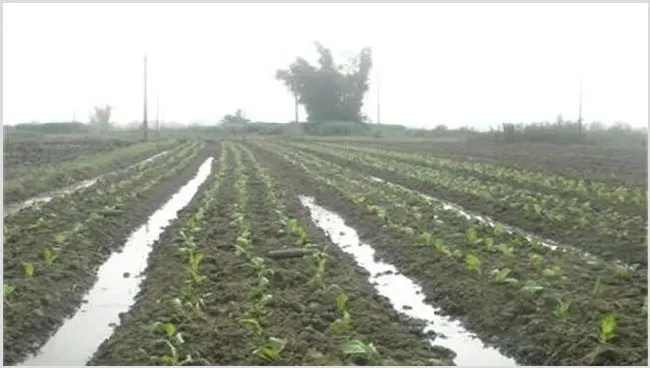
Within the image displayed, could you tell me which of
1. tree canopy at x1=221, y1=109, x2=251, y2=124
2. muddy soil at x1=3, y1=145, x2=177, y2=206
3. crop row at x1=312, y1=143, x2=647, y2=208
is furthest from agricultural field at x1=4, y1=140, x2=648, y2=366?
tree canopy at x1=221, y1=109, x2=251, y2=124

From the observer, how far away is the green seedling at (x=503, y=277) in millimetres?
7570

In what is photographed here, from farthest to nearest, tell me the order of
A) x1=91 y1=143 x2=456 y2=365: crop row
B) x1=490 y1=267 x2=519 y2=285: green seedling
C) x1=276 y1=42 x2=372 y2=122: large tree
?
x1=276 y1=42 x2=372 y2=122: large tree < x1=490 y1=267 x2=519 y2=285: green seedling < x1=91 y1=143 x2=456 y2=365: crop row

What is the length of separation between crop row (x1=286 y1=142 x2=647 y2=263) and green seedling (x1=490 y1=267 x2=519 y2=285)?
2414 millimetres

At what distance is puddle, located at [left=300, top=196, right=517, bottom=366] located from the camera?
6.08m

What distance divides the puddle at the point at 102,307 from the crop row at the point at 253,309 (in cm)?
17

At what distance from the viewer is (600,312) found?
21.8 feet

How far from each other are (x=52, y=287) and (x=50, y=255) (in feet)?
4.14

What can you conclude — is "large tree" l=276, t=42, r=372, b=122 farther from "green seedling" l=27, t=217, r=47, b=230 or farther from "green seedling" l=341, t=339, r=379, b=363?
"green seedling" l=341, t=339, r=379, b=363

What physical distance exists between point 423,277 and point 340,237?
299 cm

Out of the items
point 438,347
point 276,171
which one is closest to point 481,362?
point 438,347

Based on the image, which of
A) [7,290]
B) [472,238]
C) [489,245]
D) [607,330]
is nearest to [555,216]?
[472,238]

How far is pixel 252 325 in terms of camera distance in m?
6.29

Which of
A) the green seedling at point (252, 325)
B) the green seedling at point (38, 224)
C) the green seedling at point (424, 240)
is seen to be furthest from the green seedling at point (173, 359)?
the green seedling at point (38, 224)

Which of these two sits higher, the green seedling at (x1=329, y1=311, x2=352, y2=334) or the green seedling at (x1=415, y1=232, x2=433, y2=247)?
the green seedling at (x1=415, y1=232, x2=433, y2=247)
